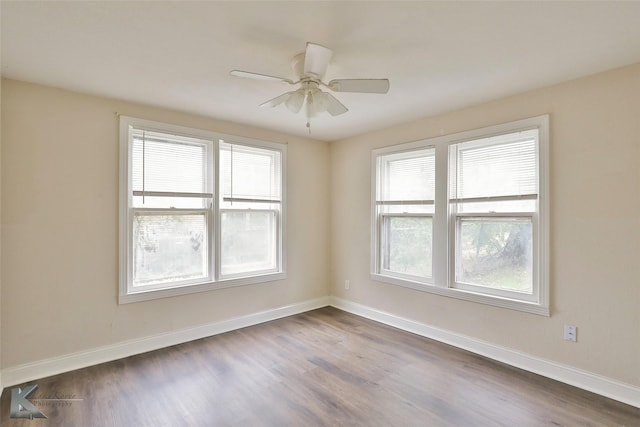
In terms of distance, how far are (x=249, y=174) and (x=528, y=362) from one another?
11.3 ft

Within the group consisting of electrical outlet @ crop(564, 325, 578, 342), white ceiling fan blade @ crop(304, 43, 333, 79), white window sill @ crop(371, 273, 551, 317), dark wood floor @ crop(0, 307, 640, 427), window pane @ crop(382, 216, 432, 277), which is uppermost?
white ceiling fan blade @ crop(304, 43, 333, 79)

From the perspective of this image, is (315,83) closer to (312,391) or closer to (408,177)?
(408,177)

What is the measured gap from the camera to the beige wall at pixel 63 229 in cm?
250

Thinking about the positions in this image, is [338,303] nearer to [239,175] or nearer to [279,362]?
[279,362]

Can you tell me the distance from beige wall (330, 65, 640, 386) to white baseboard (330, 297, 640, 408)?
0.05 metres

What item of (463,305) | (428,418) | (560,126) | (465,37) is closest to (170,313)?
(428,418)

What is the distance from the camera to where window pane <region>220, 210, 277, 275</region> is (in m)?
3.71

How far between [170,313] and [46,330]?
38.4 inches

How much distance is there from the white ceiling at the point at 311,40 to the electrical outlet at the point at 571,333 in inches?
79.0

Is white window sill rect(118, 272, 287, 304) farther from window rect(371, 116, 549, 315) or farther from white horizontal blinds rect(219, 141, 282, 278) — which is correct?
window rect(371, 116, 549, 315)

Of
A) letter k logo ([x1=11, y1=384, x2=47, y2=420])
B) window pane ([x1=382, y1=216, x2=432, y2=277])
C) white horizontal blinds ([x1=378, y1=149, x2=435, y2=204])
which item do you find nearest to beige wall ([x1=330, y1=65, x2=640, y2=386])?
white horizontal blinds ([x1=378, y1=149, x2=435, y2=204])

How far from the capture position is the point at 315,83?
7.36 feet

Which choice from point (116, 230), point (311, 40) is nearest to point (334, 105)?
point (311, 40)

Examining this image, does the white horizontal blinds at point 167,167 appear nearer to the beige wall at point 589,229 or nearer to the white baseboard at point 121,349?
the white baseboard at point 121,349
